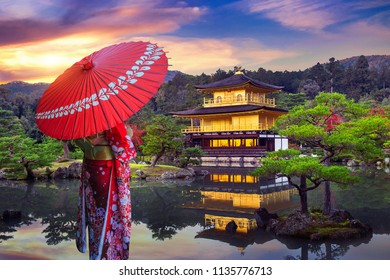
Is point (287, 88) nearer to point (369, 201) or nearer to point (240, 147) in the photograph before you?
point (240, 147)

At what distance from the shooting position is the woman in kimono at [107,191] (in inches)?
96.3

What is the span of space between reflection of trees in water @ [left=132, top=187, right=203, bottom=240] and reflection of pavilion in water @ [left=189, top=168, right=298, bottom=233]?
221 millimetres

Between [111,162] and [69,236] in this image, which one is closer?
[111,162]

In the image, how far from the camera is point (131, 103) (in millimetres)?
2262

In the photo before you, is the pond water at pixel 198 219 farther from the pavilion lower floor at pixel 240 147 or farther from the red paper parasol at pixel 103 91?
the pavilion lower floor at pixel 240 147

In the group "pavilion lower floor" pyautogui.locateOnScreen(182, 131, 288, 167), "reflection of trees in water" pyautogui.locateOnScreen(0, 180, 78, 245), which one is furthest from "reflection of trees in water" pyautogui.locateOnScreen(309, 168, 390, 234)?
"reflection of trees in water" pyautogui.locateOnScreen(0, 180, 78, 245)

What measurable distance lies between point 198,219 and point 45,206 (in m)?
2.74

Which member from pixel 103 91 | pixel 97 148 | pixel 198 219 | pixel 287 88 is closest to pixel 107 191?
pixel 97 148

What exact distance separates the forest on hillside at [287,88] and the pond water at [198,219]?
1839 millimetres

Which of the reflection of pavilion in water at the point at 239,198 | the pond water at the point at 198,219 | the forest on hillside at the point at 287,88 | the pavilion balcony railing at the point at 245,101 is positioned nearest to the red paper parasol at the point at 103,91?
the pond water at the point at 198,219

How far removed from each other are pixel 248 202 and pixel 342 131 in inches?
81.3
